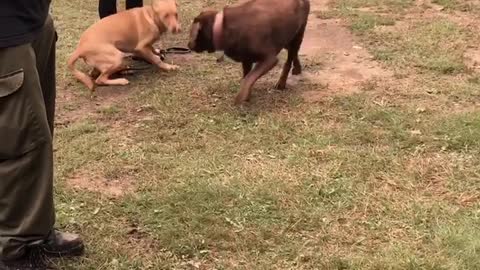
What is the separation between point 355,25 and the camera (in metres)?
6.82

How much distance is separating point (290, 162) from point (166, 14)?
2021 millimetres

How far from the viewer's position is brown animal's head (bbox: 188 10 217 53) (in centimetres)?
505

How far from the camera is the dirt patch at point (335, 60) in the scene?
18.0ft

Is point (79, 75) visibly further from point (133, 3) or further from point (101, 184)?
point (101, 184)

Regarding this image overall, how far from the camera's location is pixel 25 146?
2.90 m

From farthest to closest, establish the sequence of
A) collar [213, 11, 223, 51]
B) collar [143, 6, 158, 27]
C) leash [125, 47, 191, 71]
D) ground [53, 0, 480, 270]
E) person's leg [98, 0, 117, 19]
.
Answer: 1. person's leg [98, 0, 117, 19]
2. leash [125, 47, 191, 71]
3. collar [143, 6, 158, 27]
4. collar [213, 11, 223, 51]
5. ground [53, 0, 480, 270]

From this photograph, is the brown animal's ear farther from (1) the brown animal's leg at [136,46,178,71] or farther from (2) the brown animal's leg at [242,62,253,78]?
(1) the brown animal's leg at [136,46,178,71]

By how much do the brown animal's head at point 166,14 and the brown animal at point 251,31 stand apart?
644 millimetres

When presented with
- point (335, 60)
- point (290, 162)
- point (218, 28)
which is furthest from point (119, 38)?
point (290, 162)

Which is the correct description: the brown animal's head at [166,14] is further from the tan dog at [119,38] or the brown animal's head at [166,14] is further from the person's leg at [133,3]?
the person's leg at [133,3]

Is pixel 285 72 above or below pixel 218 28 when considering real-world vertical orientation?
below

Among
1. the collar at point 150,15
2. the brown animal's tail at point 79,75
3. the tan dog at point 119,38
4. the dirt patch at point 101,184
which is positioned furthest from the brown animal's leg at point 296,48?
the dirt patch at point 101,184

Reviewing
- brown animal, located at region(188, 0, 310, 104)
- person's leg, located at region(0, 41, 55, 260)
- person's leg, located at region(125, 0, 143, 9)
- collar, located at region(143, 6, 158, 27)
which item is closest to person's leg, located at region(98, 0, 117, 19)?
person's leg, located at region(125, 0, 143, 9)

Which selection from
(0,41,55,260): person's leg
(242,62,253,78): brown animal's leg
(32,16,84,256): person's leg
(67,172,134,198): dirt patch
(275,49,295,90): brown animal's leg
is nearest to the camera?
(0,41,55,260): person's leg
